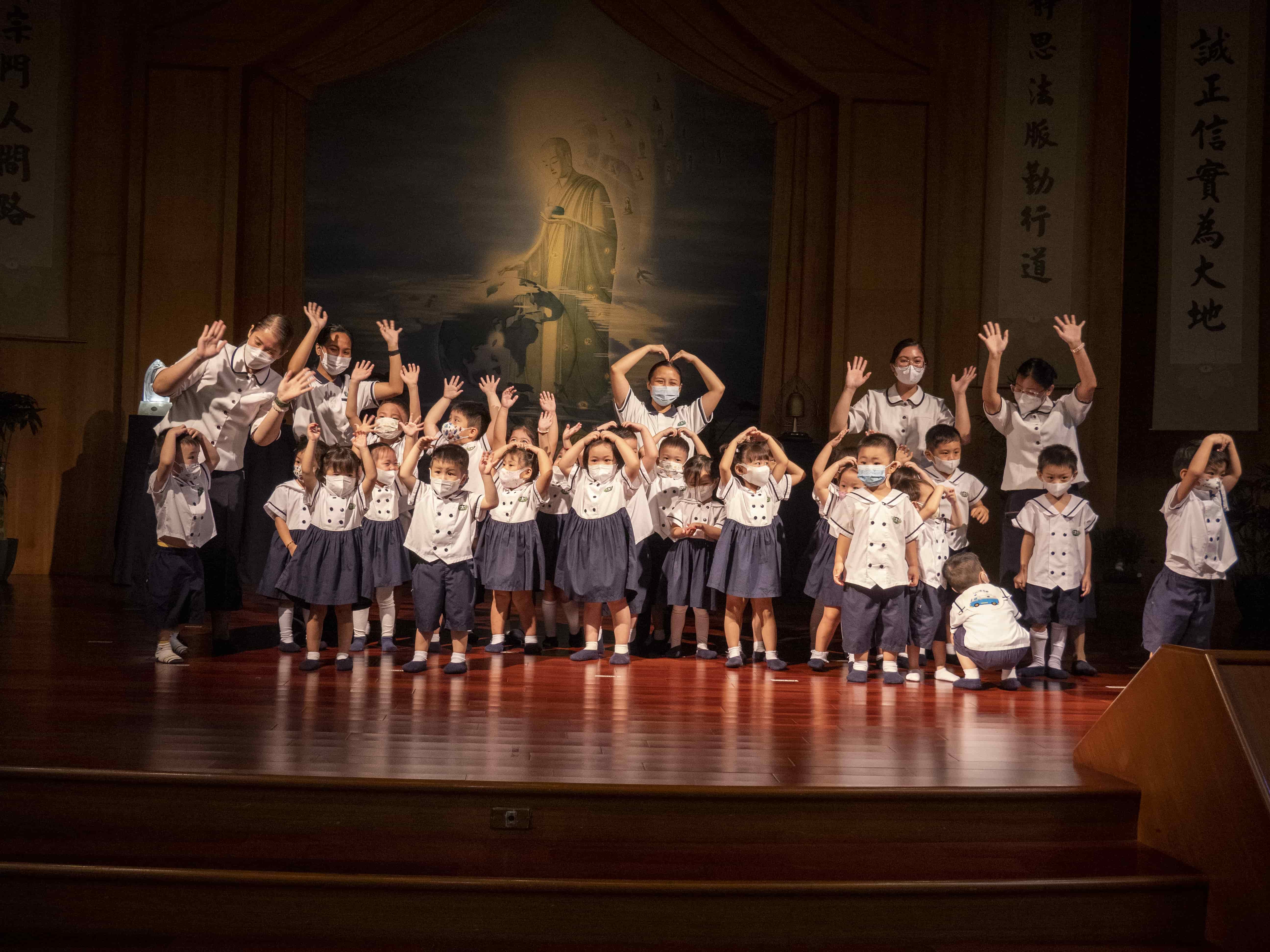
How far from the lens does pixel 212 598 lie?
16.6 ft

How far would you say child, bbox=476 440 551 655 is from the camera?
16.9 ft

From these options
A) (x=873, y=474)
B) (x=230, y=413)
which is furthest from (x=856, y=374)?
(x=230, y=413)

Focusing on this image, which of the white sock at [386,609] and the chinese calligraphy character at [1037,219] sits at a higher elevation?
the chinese calligraphy character at [1037,219]

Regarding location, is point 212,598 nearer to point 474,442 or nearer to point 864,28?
point 474,442

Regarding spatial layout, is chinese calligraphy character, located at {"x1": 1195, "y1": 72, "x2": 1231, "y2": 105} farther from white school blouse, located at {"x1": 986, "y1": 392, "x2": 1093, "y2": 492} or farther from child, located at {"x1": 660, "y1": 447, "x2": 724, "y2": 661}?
child, located at {"x1": 660, "y1": 447, "x2": 724, "y2": 661}

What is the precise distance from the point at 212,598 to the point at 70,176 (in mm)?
4860

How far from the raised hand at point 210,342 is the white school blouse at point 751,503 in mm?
2466

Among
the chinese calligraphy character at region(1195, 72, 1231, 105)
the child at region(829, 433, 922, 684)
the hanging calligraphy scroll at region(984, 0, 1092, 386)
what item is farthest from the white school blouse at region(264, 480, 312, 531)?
the chinese calligraphy character at region(1195, 72, 1231, 105)

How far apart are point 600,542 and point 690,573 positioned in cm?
56

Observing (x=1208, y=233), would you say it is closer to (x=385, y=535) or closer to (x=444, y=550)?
(x=444, y=550)

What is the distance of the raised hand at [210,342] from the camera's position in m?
4.57

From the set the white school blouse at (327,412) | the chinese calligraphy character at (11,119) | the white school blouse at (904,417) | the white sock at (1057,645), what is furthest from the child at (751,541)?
the chinese calligraphy character at (11,119)

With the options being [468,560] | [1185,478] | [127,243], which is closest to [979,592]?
[1185,478]

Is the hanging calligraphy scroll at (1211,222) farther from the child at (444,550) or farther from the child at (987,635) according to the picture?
the child at (444,550)
